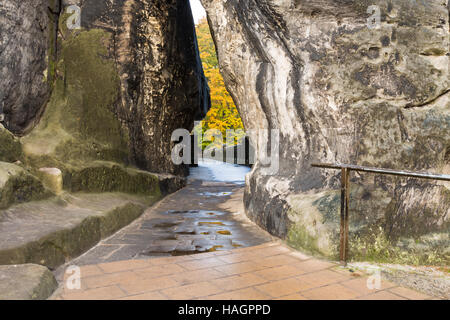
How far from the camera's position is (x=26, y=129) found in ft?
21.6

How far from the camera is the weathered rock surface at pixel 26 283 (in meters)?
2.87

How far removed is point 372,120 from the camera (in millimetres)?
4465

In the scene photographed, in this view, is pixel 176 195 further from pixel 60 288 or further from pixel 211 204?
pixel 60 288

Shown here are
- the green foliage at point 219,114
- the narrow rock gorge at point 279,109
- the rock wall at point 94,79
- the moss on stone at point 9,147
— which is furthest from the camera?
the green foliage at point 219,114

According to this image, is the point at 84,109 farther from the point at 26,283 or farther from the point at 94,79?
the point at 26,283

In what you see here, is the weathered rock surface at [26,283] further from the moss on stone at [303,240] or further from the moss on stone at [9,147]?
the moss on stone at [9,147]

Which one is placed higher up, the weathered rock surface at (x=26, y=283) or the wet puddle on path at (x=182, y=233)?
the weathered rock surface at (x=26, y=283)

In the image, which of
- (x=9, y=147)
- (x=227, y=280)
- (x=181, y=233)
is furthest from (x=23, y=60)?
(x=227, y=280)

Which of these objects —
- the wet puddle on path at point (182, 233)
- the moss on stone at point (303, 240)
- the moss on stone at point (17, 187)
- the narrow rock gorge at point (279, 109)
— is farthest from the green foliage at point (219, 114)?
the moss on stone at point (303, 240)

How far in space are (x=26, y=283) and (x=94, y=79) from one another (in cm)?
506

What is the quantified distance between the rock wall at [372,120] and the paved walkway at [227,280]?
0.51 metres

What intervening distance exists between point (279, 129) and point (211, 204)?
101 inches

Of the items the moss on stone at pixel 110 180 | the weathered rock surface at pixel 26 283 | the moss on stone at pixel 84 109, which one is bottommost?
the weathered rock surface at pixel 26 283

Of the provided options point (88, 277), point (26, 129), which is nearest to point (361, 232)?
point (88, 277)
